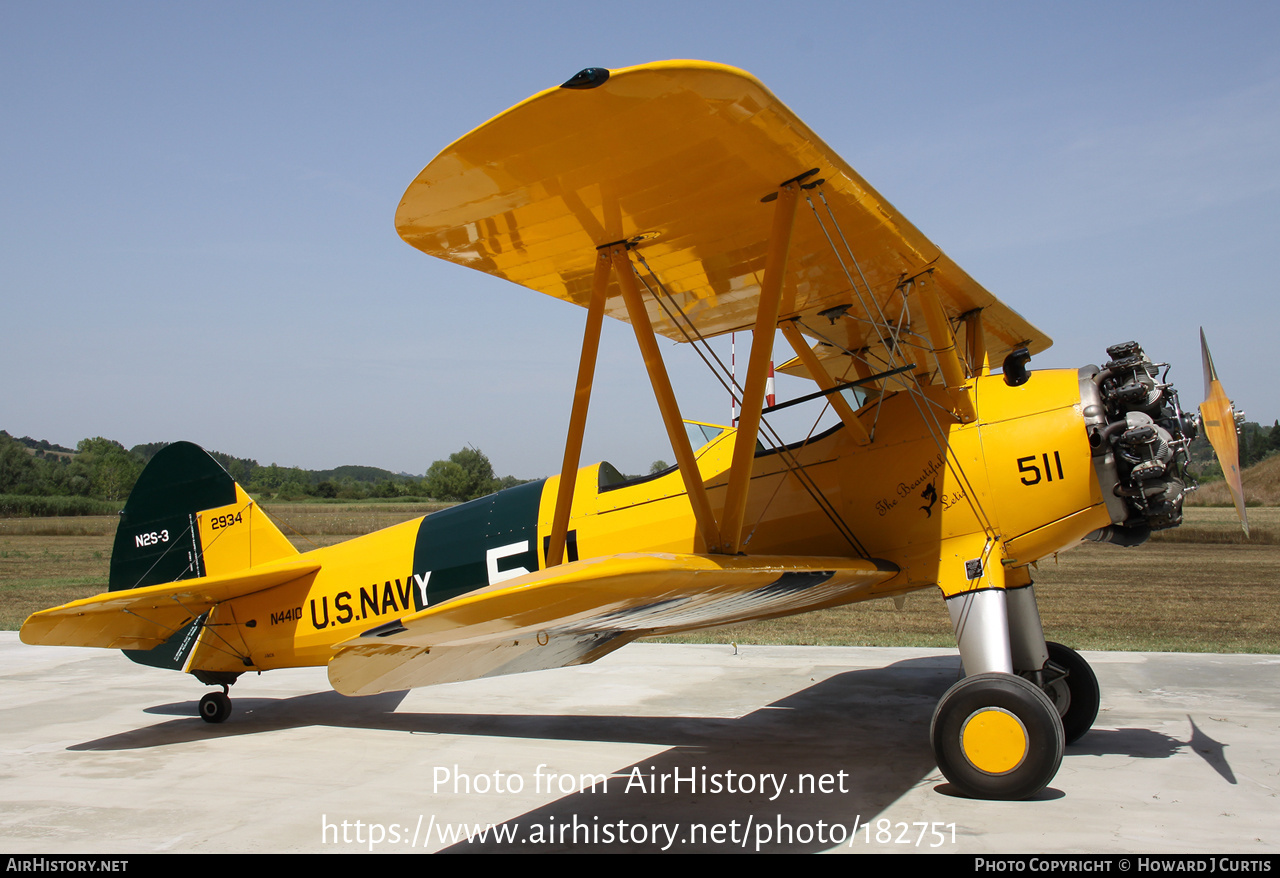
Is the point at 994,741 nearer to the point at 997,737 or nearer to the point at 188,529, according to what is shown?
the point at 997,737

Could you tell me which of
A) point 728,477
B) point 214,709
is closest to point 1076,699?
point 728,477

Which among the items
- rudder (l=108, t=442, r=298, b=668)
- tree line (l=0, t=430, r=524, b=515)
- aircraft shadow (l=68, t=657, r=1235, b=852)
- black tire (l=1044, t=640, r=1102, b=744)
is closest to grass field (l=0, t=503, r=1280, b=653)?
rudder (l=108, t=442, r=298, b=668)

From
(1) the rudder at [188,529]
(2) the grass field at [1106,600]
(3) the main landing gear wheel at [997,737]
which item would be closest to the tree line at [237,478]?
(2) the grass field at [1106,600]

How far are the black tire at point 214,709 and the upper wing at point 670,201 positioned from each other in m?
4.19

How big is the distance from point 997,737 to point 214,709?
5782 mm

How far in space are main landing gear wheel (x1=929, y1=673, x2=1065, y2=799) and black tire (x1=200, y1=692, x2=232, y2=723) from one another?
543 cm

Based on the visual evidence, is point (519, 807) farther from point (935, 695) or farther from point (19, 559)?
point (19, 559)

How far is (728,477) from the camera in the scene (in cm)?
533

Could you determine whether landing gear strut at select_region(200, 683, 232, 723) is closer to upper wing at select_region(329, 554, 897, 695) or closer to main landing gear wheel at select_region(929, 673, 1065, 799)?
upper wing at select_region(329, 554, 897, 695)

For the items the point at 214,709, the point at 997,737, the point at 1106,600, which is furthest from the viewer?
the point at 1106,600

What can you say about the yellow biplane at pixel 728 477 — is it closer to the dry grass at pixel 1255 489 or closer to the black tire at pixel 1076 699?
the black tire at pixel 1076 699

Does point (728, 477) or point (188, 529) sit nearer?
point (728, 477)

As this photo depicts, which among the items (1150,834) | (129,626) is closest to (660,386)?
(1150,834)

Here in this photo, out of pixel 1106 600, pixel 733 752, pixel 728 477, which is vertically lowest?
pixel 1106 600
